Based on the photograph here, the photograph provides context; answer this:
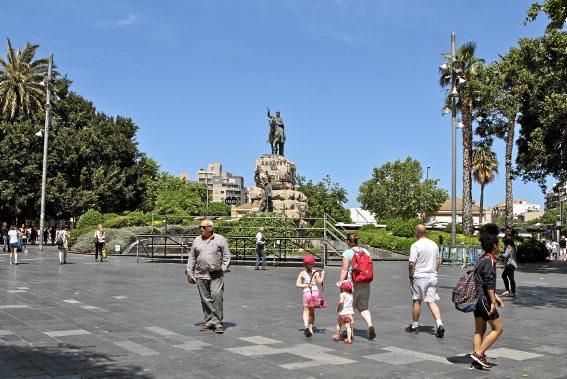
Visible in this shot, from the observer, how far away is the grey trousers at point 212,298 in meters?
8.72

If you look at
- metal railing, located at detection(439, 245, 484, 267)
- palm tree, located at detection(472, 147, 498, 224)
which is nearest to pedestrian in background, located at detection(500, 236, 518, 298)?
metal railing, located at detection(439, 245, 484, 267)

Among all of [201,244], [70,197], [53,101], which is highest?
[53,101]

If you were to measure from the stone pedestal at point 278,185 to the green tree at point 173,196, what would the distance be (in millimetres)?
46352

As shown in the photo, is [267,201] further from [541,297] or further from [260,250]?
[541,297]

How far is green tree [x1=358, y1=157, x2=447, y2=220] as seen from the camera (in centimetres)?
6881

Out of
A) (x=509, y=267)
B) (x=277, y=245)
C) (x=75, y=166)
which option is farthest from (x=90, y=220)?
(x=509, y=267)

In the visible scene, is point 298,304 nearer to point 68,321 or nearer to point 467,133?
point 68,321

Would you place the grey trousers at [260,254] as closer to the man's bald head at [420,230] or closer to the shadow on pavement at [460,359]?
the man's bald head at [420,230]

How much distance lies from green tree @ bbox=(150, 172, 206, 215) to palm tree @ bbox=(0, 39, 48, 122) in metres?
34.2

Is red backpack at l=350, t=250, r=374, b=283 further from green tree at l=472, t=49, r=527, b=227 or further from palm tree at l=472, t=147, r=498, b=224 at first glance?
palm tree at l=472, t=147, r=498, b=224

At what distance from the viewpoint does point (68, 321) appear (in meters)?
9.30

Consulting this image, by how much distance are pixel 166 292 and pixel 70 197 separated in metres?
31.2

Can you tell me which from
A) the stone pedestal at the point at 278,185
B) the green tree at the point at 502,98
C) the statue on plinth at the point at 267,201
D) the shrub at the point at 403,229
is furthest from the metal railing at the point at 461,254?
the statue on plinth at the point at 267,201

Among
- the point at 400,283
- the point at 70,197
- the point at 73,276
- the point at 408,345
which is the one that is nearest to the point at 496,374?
the point at 408,345
